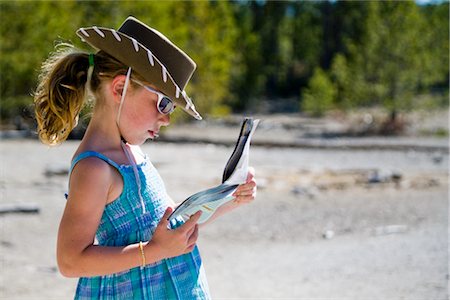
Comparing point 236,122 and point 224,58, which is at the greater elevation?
point 224,58

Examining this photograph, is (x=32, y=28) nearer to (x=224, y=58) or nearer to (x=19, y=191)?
(x=224, y=58)

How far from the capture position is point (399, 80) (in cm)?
2186

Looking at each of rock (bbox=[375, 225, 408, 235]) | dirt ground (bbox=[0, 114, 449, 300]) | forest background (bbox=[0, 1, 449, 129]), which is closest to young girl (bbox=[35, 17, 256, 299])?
dirt ground (bbox=[0, 114, 449, 300])

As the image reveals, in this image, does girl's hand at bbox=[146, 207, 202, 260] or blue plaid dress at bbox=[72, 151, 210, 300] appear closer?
girl's hand at bbox=[146, 207, 202, 260]

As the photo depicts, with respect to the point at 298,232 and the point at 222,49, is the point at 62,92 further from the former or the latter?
the point at 222,49

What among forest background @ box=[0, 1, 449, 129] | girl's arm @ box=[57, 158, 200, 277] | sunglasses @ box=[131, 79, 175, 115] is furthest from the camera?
forest background @ box=[0, 1, 449, 129]

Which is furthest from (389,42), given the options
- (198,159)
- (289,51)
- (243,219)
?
(289,51)

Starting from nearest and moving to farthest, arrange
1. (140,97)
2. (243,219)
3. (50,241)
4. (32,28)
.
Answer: (140,97)
(50,241)
(243,219)
(32,28)

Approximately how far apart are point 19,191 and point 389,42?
1437cm

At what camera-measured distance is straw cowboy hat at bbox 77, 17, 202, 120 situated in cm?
209

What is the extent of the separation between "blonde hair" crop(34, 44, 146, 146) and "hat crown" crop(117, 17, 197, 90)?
0.11 metres

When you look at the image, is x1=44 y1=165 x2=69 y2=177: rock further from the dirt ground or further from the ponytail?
the ponytail

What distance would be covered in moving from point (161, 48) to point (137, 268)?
670mm

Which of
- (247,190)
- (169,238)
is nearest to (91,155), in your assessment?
(169,238)
